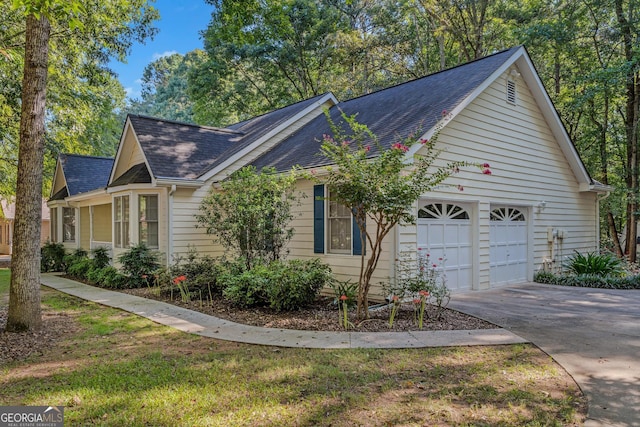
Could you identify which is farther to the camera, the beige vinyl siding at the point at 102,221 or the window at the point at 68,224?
the window at the point at 68,224

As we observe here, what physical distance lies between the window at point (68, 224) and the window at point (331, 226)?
42.2ft

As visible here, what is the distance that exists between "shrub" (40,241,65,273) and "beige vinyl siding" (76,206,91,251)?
0.80m

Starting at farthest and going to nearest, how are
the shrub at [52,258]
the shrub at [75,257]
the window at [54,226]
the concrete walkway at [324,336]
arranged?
the window at [54,226]
the shrub at [52,258]
the shrub at [75,257]
the concrete walkway at [324,336]

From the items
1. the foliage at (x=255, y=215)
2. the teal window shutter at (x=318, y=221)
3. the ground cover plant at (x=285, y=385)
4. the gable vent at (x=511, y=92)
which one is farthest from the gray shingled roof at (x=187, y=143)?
the gable vent at (x=511, y=92)

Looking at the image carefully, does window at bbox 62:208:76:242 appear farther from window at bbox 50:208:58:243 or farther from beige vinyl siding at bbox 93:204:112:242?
beige vinyl siding at bbox 93:204:112:242

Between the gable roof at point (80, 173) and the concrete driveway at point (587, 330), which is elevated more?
the gable roof at point (80, 173)

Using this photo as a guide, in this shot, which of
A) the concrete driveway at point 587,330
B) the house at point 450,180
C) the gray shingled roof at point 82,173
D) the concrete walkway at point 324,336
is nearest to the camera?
the concrete driveway at point 587,330

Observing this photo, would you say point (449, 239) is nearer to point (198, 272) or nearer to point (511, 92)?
point (511, 92)

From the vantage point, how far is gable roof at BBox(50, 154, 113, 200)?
16469 mm

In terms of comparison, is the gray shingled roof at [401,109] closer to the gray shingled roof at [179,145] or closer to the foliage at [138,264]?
the gray shingled roof at [179,145]

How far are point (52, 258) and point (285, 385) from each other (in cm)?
1548

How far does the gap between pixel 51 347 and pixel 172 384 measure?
246 cm

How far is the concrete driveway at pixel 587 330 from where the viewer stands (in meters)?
3.69

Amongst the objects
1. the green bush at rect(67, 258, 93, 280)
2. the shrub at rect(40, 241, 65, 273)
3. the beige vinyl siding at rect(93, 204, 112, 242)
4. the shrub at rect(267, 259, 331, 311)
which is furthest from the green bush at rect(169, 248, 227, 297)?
the shrub at rect(40, 241, 65, 273)
